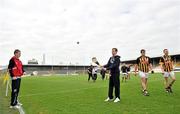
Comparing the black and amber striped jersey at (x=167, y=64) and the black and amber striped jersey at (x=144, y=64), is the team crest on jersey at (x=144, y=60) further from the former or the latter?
the black and amber striped jersey at (x=167, y=64)

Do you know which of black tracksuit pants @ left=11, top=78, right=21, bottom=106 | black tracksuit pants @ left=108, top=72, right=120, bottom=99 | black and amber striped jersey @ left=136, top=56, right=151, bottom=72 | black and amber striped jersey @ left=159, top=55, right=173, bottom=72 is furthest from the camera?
black and amber striped jersey @ left=159, top=55, right=173, bottom=72

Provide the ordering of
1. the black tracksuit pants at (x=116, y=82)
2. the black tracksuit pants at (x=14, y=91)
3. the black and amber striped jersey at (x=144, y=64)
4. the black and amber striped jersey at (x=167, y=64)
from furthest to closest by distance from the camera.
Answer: the black and amber striped jersey at (x=167, y=64)
the black and amber striped jersey at (x=144, y=64)
the black tracksuit pants at (x=116, y=82)
the black tracksuit pants at (x=14, y=91)

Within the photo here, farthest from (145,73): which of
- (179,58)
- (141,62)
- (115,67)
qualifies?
(179,58)

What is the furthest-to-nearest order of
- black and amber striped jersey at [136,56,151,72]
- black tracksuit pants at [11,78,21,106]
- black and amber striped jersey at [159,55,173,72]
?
black and amber striped jersey at [159,55,173,72], black and amber striped jersey at [136,56,151,72], black tracksuit pants at [11,78,21,106]

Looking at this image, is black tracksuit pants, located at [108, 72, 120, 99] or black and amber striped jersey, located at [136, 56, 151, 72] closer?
black tracksuit pants, located at [108, 72, 120, 99]

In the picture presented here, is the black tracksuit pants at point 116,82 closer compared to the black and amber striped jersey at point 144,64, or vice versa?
the black tracksuit pants at point 116,82

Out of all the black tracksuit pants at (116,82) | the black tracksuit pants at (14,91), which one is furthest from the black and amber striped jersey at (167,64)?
the black tracksuit pants at (14,91)

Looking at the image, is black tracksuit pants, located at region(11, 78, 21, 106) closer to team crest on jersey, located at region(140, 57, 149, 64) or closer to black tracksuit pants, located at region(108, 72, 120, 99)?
black tracksuit pants, located at region(108, 72, 120, 99)

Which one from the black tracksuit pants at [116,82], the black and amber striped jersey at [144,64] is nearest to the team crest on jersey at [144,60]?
the black and amber striped jersey at [144,64]

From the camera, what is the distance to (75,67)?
134 meters

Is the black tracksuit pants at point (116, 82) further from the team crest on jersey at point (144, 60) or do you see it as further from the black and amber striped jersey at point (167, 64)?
the black and amber striped jersey at point (167, 64)

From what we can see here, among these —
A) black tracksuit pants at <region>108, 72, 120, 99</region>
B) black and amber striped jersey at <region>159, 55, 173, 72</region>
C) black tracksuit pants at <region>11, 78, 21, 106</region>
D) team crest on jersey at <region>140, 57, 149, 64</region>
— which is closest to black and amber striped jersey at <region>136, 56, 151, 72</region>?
team crest on jersey at <region>140, 57, 149, 64</region>

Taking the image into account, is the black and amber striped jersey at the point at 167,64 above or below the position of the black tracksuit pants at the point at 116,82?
above

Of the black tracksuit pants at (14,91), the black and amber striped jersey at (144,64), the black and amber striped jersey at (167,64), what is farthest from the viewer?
the black and amber striped jersey at (167,64)
